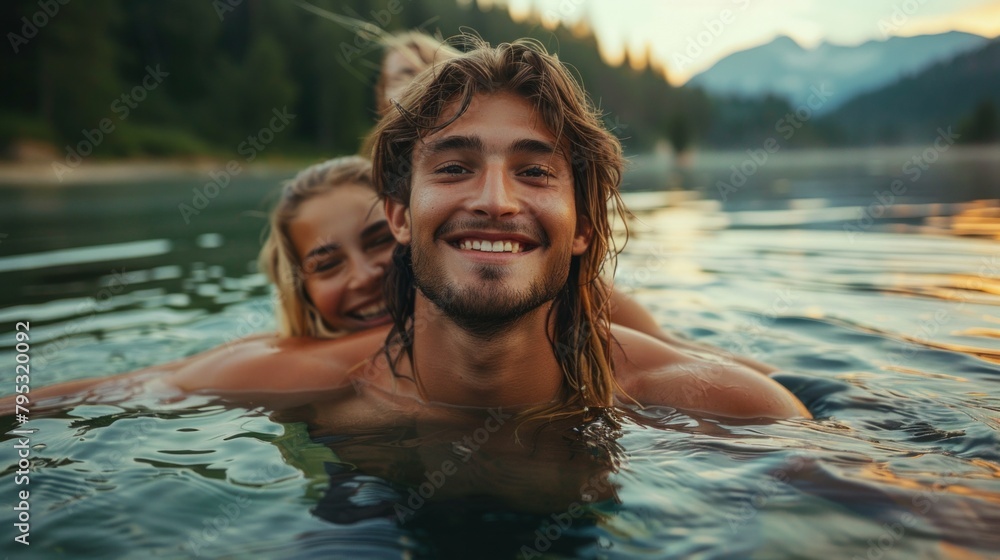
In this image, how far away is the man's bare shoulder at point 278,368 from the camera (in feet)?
15.1

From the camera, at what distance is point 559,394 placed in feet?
13.1

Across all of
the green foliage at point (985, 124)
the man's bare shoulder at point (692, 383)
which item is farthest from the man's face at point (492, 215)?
the green foliage at point (985, 124)

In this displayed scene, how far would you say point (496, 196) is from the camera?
325 centimetres

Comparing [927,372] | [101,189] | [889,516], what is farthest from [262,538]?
[101,189]

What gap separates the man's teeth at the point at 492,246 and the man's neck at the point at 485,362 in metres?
0.43

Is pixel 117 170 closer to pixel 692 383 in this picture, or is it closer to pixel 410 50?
pixel 410 50

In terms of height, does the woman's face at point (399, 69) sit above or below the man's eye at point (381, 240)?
above

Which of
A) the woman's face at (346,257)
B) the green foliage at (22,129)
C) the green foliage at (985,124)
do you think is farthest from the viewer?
the green foliage at (985,124)

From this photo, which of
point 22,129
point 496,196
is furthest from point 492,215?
point 22,129

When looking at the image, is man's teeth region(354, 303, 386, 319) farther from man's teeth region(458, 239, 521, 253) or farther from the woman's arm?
man's teeth region(458, 239, 521, 253)

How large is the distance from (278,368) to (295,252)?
1.11 meters

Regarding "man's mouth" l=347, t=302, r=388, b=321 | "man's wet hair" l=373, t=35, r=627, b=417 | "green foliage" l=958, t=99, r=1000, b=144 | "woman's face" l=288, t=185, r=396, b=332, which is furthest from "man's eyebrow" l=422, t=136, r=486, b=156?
"green foliage" l=958, t=99, r=1000, b=144

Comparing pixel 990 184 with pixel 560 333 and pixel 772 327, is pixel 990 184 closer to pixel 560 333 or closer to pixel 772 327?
pixel 772 327

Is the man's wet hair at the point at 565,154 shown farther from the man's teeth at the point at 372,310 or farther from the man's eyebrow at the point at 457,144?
the man's teeth at the point at 372,310
